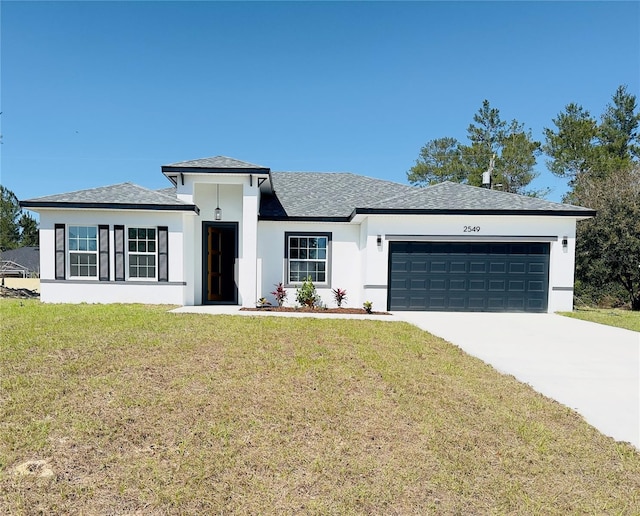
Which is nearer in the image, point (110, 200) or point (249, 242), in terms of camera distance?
point (110, 200)

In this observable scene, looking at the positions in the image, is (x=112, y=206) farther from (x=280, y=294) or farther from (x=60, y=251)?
(x=280, y=294)

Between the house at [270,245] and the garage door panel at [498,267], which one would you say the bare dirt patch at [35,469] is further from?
the garage door panel at [498,267]

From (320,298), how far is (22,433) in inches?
384

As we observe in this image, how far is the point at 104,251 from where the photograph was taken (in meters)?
11.2

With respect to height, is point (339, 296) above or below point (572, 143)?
below

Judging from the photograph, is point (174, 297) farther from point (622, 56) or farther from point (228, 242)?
point (622, 56)

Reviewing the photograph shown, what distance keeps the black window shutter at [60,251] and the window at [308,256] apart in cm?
733

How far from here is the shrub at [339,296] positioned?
12.1 m

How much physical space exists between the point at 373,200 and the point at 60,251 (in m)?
11.2

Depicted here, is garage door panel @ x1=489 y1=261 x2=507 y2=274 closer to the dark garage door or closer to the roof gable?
the dark garage door

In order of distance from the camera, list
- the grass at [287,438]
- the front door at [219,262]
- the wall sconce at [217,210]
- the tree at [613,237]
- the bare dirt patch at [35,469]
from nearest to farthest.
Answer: the grass at [287,438] < the bare dirt patch at [35,469] < the wall sconce at [217,210] < the front door at [219,262] < the tree at [613,237]

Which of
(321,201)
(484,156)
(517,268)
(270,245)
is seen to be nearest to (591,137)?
(484,156)

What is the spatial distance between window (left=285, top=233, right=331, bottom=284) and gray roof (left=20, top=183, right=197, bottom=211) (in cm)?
367

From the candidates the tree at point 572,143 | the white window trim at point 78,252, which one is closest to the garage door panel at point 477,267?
the white window trim at point 78,252
